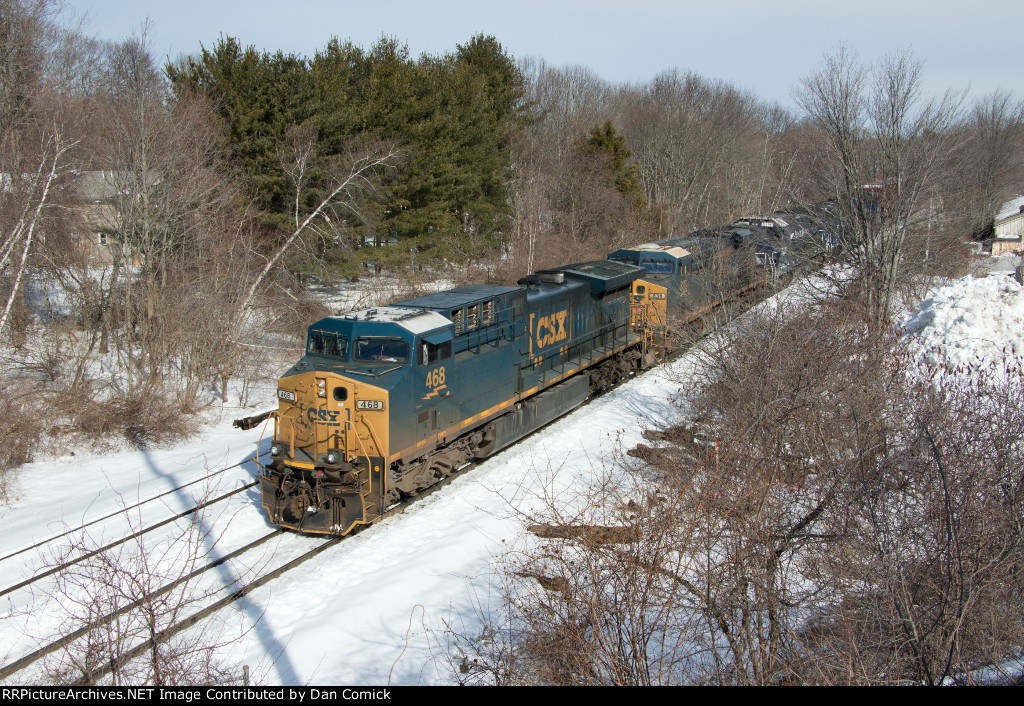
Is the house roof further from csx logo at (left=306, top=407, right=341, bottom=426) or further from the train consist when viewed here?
csx logo at (left=306, top=407, right=341, bottom=426)

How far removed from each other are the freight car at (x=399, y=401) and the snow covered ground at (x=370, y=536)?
1.87 feet

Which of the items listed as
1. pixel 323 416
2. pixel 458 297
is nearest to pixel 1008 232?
pixel 458 297

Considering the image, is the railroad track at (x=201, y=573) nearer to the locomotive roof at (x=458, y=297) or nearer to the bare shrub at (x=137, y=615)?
the bare shrub at (x=137, y=615)

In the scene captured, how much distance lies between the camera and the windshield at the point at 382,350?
1118 centimetres

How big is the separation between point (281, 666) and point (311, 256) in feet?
65.3

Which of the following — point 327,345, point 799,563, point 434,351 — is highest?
point 327,345

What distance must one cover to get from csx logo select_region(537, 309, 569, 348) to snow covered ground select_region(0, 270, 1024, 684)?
1969 mm

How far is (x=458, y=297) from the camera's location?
535 inches

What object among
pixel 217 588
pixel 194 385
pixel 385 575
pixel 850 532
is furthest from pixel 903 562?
pixel 194 385

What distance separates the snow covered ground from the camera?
827 centimetres

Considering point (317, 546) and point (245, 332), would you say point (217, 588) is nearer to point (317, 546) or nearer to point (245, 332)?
point (317, 546)

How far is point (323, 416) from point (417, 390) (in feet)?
4.90

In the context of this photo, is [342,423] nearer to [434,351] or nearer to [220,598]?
[434,351]

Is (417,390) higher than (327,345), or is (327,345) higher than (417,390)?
(327,345)
